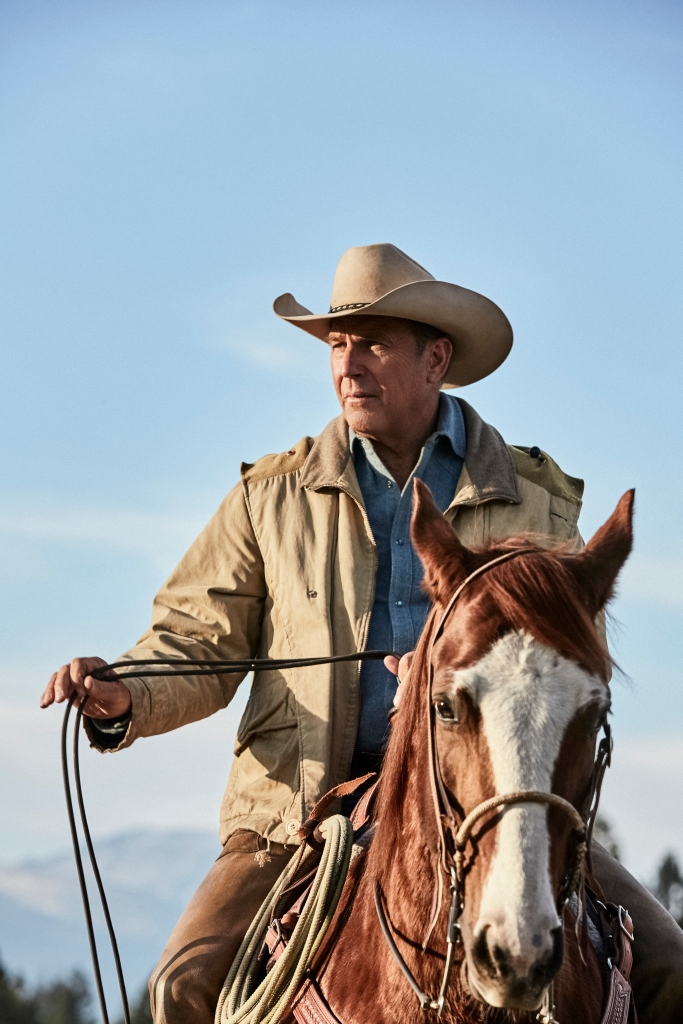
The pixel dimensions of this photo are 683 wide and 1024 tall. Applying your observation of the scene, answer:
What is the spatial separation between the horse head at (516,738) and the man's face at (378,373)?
182cm

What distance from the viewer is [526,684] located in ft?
8.88

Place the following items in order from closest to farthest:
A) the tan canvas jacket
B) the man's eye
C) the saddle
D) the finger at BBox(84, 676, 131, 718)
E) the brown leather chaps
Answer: the man's eye
the saddle
the brown leather chaps
the finger at BBox(84, 676, 131, 718)
the tan canvas jacket

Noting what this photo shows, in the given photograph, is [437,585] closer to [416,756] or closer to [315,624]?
[416,756]

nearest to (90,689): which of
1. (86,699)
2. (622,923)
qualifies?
(86,699)

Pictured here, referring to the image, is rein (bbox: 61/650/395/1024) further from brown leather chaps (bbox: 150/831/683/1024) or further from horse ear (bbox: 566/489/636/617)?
horse ear (bbox: 566/489/636/617)

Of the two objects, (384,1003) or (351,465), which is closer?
(384,1003)

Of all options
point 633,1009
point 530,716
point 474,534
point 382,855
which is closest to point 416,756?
point 382,855

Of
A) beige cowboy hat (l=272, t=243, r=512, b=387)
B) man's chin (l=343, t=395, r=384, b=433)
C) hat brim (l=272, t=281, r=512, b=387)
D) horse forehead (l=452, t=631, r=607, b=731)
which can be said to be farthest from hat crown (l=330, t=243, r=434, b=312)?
horse forehead (l=452, t=631, r=607, b=731)

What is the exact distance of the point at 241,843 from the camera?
170 inches

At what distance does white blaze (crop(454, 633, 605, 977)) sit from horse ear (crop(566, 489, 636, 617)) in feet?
1.29

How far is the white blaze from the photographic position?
8.30 feet

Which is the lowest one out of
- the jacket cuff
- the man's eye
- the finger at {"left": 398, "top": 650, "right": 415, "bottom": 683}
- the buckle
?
the buckle

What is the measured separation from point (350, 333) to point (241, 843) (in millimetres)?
2076

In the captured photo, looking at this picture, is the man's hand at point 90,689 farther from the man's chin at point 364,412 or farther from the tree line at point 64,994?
the tree line at point 64,994
